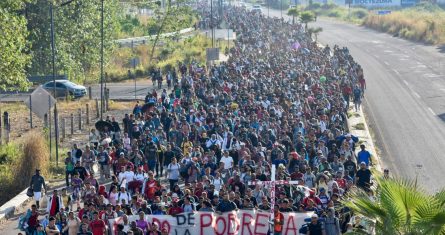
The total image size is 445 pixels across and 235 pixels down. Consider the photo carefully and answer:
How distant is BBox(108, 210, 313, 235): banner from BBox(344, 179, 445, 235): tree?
704 cm

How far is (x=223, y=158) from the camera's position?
25234 millimetres

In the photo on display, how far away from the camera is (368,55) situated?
7456cm

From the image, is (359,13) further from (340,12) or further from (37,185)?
(37,185)

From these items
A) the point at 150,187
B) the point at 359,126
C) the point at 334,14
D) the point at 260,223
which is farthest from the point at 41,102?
the point at 334,14

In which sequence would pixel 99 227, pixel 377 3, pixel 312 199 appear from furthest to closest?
pixel 377 3
pixel 312 199
pixel 99 227

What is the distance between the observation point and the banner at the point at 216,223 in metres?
20.1

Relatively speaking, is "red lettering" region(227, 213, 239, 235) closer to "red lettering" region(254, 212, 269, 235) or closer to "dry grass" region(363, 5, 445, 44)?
"red lettering" region(254, 212, 269, 235)

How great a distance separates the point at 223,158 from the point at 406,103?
2352cm

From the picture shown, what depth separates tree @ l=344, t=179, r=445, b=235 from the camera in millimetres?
12500

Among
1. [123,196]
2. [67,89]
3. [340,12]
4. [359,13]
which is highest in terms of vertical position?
[123,196]

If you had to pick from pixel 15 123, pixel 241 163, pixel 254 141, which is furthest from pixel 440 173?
pixel 15 123

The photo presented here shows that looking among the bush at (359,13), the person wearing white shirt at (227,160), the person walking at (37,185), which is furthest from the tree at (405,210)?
the bush at (359,13)

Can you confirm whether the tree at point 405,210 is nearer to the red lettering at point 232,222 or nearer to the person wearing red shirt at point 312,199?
the person wearing red shirt at point 312,199

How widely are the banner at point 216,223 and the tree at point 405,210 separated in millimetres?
7043
